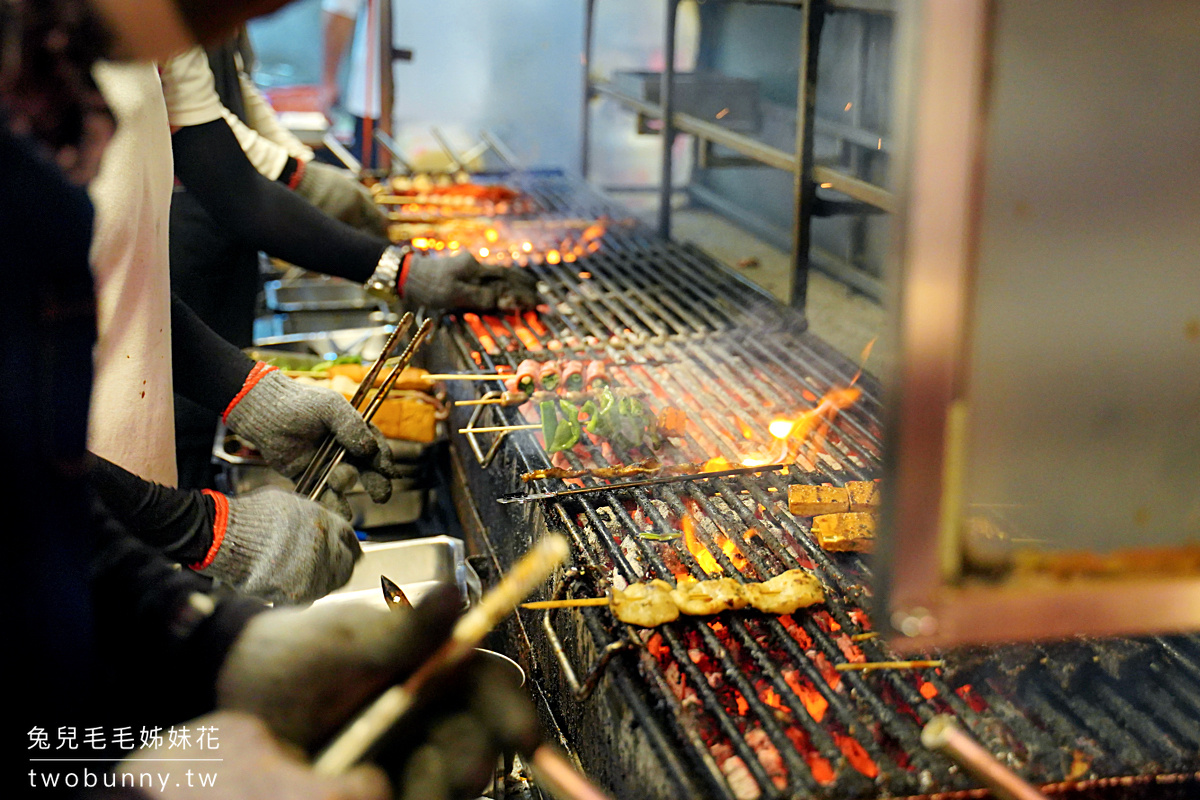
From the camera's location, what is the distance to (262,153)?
Answer: 482 cm

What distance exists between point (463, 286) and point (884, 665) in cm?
281

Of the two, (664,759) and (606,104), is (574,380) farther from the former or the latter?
(606,104)

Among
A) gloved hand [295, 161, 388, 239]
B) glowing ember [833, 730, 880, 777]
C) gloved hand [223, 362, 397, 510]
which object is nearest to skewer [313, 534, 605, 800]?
glowing ember [833, 730, 880, 777]

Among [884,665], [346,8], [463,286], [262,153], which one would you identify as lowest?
[884,665]

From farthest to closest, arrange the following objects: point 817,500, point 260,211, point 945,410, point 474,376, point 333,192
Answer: point 333,192, point 260,211, point 474,376, point 817,500, point 945,410

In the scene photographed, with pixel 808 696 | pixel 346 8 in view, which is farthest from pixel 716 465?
pixel 346 8

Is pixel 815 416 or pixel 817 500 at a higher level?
pixel 815 416

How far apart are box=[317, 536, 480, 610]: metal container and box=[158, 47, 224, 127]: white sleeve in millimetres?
1871

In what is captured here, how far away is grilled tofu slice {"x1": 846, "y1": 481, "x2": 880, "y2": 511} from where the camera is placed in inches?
101

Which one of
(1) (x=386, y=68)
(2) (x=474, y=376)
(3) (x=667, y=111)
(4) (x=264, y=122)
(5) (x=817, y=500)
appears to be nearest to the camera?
(5) (x=817, y=500)

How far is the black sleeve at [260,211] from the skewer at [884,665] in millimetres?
3079

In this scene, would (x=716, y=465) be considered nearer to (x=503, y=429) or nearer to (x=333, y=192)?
(x=503, y=429)

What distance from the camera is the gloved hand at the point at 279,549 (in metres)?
2.33

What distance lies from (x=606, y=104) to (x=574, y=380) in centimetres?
601
